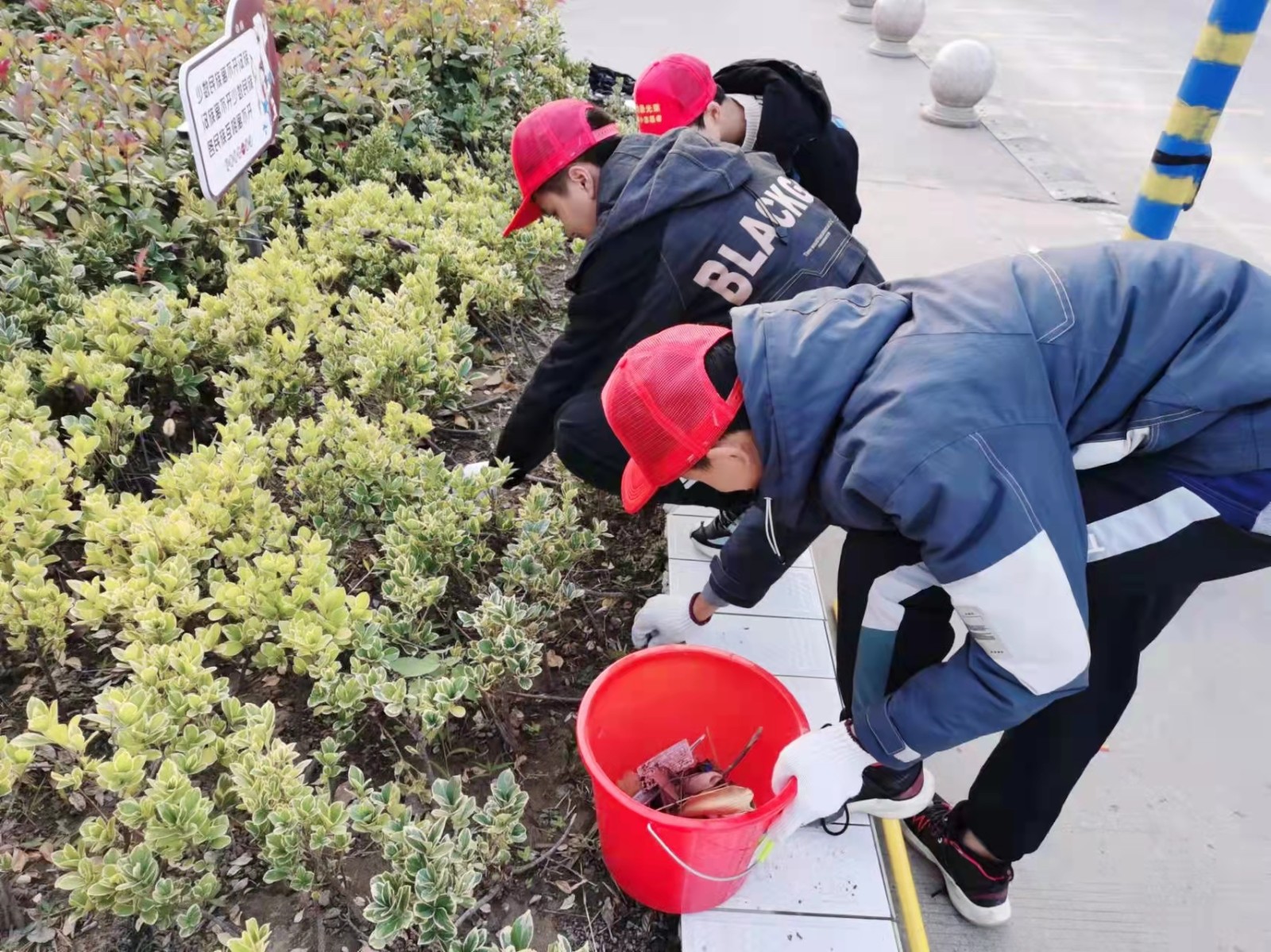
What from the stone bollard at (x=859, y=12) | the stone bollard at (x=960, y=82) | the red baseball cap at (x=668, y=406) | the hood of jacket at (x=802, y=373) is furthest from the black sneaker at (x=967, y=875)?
the stone bollard at (x=859, y=12)

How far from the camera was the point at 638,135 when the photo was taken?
260 cm

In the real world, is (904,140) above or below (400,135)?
below

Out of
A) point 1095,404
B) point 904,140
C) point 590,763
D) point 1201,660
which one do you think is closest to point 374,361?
point 590,763

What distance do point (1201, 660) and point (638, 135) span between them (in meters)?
2.40

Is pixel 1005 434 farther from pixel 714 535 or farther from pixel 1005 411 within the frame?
pixel 714 535

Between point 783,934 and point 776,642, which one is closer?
point 783,934

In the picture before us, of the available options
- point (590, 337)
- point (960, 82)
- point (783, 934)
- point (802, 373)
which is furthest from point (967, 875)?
point (960, 82)

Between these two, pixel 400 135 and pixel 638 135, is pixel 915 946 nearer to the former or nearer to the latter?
pixel 638 135

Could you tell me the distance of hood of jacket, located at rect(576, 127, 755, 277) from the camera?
7.70 feet

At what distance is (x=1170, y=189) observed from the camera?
3504 millimetres

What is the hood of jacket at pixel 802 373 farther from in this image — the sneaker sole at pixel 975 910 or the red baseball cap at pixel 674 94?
the red baseball cap at pixel 674 94

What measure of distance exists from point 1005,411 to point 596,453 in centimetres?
142

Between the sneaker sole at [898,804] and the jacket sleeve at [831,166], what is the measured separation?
239cm

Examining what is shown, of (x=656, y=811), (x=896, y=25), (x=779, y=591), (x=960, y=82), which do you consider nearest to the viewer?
(x=656, y=811)
